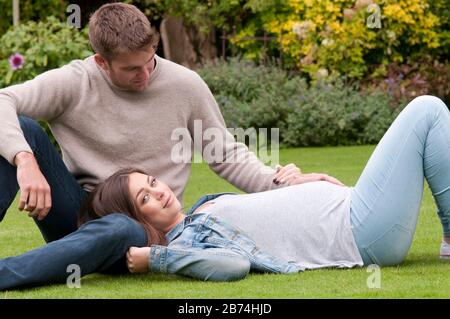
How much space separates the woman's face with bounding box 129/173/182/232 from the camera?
4277 mm

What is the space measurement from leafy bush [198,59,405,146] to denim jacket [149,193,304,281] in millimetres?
6563

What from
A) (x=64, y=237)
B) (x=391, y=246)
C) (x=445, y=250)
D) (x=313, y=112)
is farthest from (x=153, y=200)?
(x=313, y=112)

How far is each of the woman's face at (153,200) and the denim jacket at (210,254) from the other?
0.06 metres

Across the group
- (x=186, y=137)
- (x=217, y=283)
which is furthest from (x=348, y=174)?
(x=217, y=283)

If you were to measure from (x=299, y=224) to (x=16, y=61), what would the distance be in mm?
6586

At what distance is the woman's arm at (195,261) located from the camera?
4152mm

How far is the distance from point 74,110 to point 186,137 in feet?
1.69

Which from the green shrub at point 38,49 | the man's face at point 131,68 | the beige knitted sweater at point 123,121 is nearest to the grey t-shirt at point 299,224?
the beige knitted sweater at point 123,121

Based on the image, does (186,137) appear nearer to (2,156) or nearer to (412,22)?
(2,156)

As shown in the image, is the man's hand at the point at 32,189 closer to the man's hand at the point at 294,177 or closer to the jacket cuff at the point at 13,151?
the jacket cuff at the point at 13,151

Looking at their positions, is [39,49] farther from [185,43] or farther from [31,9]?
[185,43]

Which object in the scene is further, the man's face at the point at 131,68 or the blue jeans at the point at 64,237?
the man's face at the point at 131,68

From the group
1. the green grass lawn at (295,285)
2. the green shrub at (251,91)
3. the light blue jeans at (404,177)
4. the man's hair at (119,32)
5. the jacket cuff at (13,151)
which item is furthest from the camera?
the green shrub at (251,91)

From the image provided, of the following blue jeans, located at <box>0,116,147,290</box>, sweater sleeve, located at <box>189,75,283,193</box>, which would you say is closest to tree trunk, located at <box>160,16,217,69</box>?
sweater sleeve, located at <box>189,75,283,193</box>
